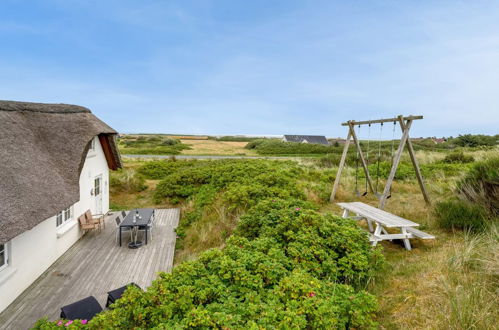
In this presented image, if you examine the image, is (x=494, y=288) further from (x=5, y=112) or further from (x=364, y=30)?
(x=364, y=30)

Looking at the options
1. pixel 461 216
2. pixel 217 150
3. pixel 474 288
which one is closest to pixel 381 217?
pixel 461 216

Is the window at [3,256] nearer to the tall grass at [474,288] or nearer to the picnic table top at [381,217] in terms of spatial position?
the tall grass at [474,288]

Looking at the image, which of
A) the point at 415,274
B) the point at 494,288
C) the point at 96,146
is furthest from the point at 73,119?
the point at 494,288

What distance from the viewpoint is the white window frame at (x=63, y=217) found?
23.0 ft

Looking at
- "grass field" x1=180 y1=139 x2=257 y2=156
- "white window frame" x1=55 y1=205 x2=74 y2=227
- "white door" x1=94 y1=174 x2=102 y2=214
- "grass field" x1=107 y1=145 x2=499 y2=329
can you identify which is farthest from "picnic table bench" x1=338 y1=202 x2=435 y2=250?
"grass field" x1=180 y1=139 x2=257 y2=156

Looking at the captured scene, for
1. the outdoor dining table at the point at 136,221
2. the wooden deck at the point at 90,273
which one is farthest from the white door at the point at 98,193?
the outdoor dining table at the point at 136,221

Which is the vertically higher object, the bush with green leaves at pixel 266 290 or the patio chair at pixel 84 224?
the bush with green leaves at pixel 266 290

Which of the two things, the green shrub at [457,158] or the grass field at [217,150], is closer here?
the green shrub at [457,158]

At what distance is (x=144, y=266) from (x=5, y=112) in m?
5.57

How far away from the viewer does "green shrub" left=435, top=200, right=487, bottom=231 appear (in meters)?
5.38

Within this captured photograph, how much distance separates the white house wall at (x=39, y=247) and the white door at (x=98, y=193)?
1.90 feet

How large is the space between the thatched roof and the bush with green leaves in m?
2.43

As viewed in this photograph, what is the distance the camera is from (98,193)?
1009 cm

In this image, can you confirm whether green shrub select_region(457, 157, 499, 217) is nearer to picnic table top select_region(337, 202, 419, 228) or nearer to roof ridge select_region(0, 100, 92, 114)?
picnic table top select_region(337, 202, 419, 228)
